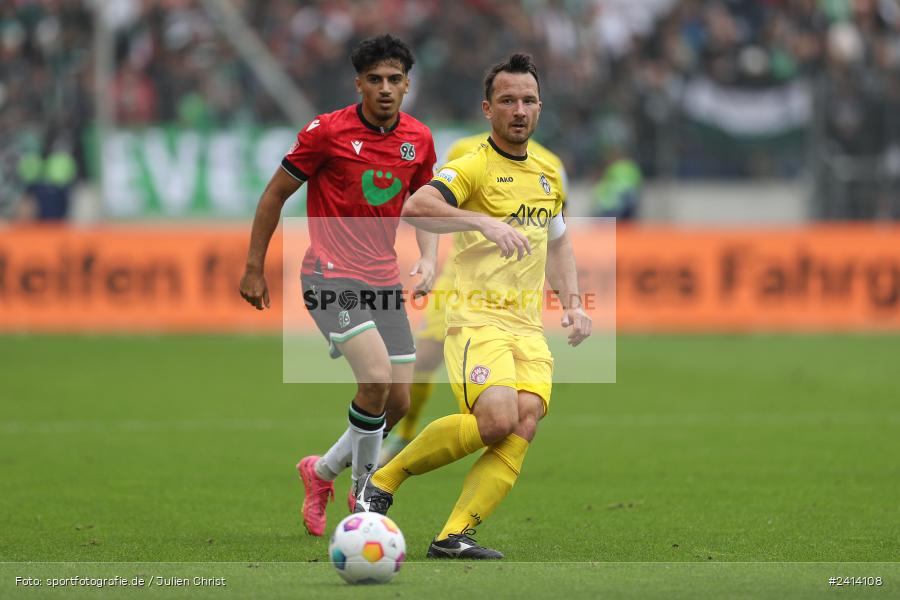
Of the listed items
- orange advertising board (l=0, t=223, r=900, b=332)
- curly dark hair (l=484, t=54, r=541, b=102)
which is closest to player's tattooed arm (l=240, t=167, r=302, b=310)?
curly dark hair (l=484, t=54, r=541, b=102)

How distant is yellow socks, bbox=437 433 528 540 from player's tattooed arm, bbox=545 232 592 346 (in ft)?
1.98

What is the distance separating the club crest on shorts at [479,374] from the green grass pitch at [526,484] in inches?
32.5

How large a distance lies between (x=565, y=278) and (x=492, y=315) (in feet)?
1.72

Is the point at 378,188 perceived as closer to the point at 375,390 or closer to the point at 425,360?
the point at 375,390

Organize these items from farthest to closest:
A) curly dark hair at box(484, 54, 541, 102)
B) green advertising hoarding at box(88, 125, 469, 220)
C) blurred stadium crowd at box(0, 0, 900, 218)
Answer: blurred stadium crowd at box(0, 0, 900, 218) < green advertising hoarding at box(88, 125, 469, 220) < curly dark hair at box(484, 54, 541, 102)

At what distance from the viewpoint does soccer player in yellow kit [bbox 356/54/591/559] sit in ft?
21.9

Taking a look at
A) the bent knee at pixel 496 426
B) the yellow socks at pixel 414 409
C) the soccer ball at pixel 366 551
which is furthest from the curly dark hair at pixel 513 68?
the yellow socks at pixel 414 409

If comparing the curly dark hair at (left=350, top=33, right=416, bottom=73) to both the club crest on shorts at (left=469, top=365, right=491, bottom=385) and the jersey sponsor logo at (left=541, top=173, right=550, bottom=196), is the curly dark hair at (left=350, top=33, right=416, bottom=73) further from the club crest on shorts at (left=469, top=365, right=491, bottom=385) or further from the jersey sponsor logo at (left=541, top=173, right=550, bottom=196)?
the club crest on shorts at (left=469, top=365, right=491, bottom=385)

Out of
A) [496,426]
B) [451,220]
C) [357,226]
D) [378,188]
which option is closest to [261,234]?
[357,226]

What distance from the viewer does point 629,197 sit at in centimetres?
2142

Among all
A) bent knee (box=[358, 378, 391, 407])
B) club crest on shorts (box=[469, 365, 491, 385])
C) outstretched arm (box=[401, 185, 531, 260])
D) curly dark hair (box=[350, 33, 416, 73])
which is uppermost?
curly dark hair (box=[350, 33, 416, 73])

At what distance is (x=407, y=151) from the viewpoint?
769cm

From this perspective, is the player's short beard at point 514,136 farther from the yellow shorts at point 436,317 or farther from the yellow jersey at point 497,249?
the yellow shorts at point 436,317

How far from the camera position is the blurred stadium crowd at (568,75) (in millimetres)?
21625
